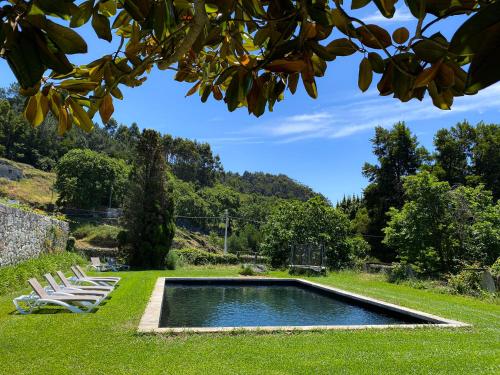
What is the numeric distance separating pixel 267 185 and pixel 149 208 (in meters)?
63.3

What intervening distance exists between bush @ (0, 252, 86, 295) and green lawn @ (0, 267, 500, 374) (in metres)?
1.98

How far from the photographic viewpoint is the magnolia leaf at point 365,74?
→ 95 centimetres

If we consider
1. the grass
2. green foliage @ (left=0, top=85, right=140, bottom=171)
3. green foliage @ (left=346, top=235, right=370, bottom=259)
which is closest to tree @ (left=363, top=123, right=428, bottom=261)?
green foliage @ (left=346, top=235, right=370, bottom=259)

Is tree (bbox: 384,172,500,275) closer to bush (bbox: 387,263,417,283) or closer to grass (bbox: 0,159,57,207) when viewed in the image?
bush (bbox: 387,263,417,283)

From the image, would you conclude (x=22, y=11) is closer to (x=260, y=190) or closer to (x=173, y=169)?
(x=173, y=169)

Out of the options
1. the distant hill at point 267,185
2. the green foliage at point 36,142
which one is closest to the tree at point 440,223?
the green foliage at point 36,142

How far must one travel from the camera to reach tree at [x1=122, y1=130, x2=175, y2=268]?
19.5 metres

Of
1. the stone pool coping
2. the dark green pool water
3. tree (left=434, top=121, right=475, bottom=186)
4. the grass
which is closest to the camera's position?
the stone pool coping

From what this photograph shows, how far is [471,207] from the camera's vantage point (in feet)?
49.0

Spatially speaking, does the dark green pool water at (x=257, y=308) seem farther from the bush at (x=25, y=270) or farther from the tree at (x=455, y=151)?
the tree at (x=455, y=151)

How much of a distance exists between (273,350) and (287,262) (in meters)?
16.0

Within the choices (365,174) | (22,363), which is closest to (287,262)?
(365,174)

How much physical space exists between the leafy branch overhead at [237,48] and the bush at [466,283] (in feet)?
41.1

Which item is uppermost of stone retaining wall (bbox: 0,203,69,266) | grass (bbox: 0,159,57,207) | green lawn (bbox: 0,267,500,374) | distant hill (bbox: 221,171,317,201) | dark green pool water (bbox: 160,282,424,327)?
distant hill (bbox: 221,171,317,201)
